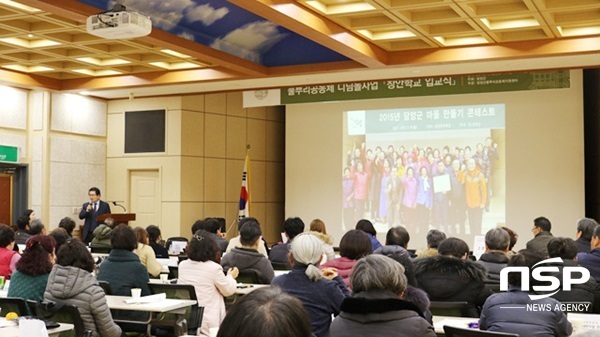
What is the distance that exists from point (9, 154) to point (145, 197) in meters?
2.72

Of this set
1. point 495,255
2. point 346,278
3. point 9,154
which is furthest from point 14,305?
point 9,154

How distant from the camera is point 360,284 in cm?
311

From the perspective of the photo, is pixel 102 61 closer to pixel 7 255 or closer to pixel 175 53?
pixel 175 53

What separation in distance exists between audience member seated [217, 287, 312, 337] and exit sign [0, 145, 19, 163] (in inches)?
473

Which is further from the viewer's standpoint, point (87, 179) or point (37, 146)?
point (87, 179)

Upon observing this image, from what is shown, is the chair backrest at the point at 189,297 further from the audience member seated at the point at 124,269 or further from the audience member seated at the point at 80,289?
the audience member seated at the point at 80,289

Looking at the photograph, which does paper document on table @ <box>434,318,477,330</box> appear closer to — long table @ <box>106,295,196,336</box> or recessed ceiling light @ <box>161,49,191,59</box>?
long table @ <box>106,295,196,336</box>

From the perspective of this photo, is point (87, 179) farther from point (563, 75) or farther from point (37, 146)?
point (563, 75)

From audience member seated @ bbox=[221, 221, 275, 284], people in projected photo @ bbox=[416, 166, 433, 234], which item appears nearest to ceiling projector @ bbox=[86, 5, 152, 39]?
audience member seated @ bbox=[221, 221, 275, 284]

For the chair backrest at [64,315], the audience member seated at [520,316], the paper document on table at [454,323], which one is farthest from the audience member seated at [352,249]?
the chair backrest at [64,315]

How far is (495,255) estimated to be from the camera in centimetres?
593

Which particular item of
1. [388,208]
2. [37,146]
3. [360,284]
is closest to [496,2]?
[388,208]

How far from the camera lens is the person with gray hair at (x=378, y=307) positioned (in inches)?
116

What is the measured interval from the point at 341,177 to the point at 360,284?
1040 centimetres
